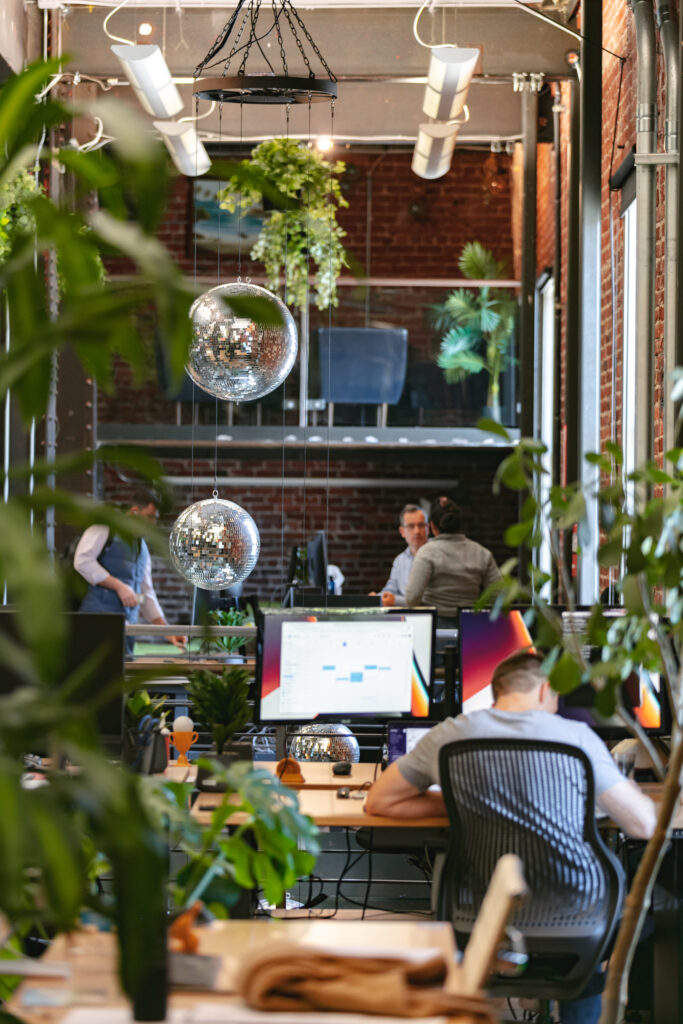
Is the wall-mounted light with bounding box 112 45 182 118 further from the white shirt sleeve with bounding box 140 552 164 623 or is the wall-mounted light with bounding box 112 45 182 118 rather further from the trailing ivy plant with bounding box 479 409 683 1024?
the trailing ivy plant with bounding box 479 409 683 1024

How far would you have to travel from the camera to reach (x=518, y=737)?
296 cm

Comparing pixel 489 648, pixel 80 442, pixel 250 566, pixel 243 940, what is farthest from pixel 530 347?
pixel 243 940

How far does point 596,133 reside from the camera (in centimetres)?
615

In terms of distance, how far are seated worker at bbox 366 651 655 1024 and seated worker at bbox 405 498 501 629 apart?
288cm

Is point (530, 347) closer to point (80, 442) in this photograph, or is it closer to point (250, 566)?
point (80, 442)

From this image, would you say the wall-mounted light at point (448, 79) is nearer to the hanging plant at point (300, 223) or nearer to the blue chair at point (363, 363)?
the hanging plant at point (300, 223)

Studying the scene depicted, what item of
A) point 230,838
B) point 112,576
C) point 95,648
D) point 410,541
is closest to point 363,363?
point 410,541

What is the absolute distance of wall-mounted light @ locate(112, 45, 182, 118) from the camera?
5605mm

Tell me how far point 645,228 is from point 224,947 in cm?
346

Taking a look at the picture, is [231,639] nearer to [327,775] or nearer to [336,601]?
[336,601]

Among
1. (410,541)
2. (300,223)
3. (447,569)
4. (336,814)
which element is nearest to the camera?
(336,814)

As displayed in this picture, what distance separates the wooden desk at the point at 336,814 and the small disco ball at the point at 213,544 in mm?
1205

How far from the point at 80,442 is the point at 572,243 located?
3.15 m

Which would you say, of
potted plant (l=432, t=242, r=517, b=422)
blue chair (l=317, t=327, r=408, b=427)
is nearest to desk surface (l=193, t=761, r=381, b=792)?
potted plant (l=432, t=242, r=517, b=422)
